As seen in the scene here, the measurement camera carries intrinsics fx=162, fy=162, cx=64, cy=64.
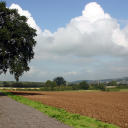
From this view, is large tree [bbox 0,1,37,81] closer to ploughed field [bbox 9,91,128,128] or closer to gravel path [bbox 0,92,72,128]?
ploughed field [bbox 9,91,128,128]

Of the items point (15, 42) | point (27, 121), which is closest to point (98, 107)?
point (27, 121)

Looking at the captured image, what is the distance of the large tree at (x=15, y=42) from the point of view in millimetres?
28156

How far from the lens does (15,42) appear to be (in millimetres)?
29797

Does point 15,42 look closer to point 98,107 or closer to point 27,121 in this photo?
point 98,107

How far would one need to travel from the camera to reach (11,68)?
29.4 metres

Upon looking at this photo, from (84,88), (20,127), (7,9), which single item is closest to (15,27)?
(7,9)

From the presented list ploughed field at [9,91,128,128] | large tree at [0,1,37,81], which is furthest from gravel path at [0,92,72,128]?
large tree at [0,1,37,81]

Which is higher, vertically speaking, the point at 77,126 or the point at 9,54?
the point at 9,54

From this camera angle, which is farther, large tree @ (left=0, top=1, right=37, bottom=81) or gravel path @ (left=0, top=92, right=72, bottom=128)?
large tree @ (left=0, top=1, right=37, bottom=81)

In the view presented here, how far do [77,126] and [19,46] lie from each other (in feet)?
79.9

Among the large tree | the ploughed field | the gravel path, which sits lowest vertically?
the ploughed field

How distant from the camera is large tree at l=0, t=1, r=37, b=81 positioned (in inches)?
1109

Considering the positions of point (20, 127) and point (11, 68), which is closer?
point (20, 127)

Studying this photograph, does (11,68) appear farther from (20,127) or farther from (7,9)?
(20,127)
